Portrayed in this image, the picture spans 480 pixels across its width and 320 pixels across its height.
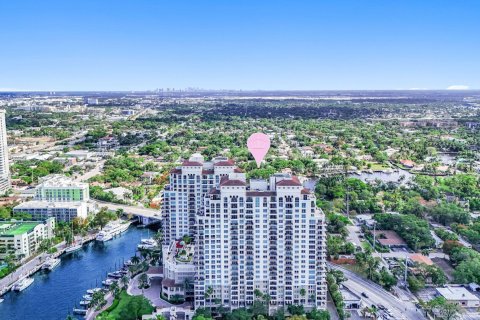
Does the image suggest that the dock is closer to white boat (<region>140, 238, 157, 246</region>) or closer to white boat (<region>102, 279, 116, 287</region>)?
white boat (<region>102, 279, 116, 287</region>)

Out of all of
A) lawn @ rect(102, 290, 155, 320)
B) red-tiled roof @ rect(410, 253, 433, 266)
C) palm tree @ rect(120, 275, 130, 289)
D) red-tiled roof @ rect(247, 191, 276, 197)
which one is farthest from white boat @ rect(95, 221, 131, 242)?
red-tiled roof @ rect(410, 253, 433, 266)

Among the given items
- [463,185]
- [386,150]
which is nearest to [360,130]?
[386,150]

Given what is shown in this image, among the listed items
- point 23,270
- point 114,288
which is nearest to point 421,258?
point 114,288

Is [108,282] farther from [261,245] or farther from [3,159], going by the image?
[3,159]

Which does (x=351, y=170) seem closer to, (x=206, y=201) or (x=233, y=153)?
(x=233, y=153)

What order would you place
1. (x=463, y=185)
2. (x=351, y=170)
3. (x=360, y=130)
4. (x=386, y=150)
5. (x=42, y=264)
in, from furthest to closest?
(x=360, y=130) < (x=386, y=150) < (x=351, y=170) < (x=463, y=185) < (x=42, y=264)

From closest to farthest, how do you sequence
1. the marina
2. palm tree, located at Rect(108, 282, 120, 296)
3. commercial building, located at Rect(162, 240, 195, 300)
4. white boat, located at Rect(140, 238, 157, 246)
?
commercial building, located at Rect(162, 240, 195, 300) → the marina → palm tree, located at Rect(108, 282, 120, 296) → white boat, located at Rect(140, 238, 157, 246)
